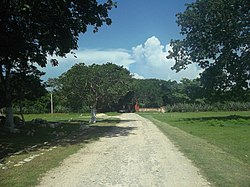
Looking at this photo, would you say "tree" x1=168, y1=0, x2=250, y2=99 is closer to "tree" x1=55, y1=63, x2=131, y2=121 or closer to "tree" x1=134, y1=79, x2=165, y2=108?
"tree" x1=55, y1=63, x2=131, y2=121

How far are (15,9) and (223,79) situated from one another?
2819cm

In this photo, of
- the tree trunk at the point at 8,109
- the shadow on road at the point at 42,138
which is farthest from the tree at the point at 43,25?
the tree trunk at the point at 8,109

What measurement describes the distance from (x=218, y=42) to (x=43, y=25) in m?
25.4

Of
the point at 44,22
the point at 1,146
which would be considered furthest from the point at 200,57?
the point at 1,146

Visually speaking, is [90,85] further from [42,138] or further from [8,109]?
[42,138]

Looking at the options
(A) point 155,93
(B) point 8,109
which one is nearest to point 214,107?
(A) point 155,93

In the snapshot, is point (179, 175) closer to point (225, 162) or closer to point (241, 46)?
point (225, 162)

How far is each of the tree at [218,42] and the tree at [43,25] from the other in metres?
20.2

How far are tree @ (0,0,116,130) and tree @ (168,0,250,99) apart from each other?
66.2ft

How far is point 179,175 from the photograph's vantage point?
27.5 ft

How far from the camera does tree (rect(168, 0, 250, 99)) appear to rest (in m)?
35.2

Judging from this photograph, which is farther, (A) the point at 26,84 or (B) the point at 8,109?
(A) the point at 26,84

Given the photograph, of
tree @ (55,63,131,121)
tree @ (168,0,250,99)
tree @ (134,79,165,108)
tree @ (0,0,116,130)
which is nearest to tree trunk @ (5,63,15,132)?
tree @ (0,0,116,130)

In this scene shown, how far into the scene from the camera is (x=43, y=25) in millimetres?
15930
